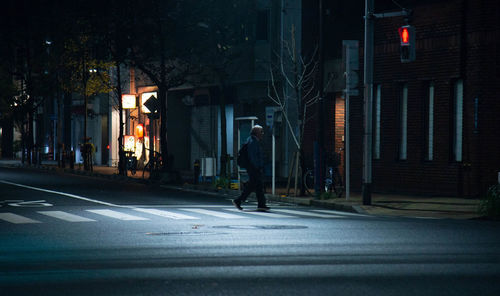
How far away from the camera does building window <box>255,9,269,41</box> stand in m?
35.1

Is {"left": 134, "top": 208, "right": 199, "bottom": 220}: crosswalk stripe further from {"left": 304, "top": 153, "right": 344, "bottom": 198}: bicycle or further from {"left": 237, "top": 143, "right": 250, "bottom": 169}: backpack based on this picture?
{"left": 304, "top": 153, "right": 344, "bottom": 198}: bicycle


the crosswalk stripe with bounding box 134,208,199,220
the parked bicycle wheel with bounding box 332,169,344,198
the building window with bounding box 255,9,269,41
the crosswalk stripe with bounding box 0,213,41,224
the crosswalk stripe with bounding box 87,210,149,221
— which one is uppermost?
the building window with bounding box 255,9,269,41

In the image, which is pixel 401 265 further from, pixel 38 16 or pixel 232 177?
pixel 38 16

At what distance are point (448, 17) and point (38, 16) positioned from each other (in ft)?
109

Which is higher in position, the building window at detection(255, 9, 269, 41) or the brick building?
the building window at detection(255, 9, 269, 41)

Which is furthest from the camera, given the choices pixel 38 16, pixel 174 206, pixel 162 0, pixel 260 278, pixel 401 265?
pixel 38 16

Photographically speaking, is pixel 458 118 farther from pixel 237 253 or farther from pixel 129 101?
pixel 129 101

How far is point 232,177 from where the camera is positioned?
90.4ft

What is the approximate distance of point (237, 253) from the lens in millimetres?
11273

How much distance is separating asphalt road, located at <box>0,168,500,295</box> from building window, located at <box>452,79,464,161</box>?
671 cm

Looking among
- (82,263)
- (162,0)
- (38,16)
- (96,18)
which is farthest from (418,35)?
(38,16)

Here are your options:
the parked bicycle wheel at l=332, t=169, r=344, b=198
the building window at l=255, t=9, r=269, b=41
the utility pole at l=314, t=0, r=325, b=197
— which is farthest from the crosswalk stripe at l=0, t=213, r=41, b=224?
the building window at l=255, t=9, r=269, b=41

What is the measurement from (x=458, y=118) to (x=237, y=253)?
14.3 m

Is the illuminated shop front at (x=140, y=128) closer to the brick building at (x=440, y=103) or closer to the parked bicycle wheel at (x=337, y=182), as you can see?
Result: the brick building at (x=440, y=103)
